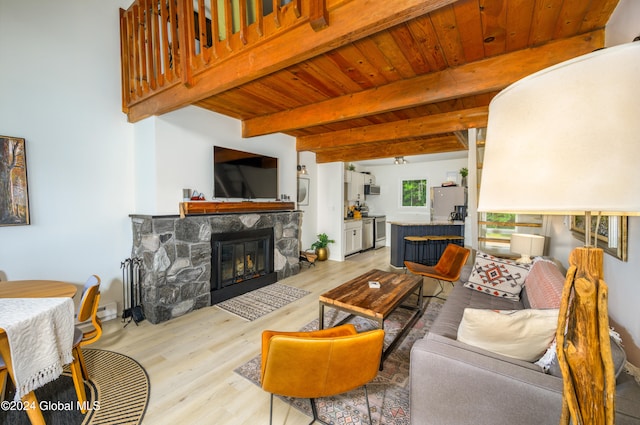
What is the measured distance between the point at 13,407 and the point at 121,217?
1.87 m

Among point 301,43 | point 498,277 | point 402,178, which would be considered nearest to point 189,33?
point 301,43

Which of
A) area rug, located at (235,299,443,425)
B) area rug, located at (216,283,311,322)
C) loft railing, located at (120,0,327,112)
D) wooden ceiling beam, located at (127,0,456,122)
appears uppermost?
loft railing, located at (120,0,327,112)

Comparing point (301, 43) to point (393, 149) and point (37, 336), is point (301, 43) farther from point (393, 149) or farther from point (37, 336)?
point (393, 149)

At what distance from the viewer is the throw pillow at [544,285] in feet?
5.98

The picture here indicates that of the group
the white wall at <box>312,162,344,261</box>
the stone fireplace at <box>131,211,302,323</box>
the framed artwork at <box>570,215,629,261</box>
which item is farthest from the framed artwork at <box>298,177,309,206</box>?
the framed artwork at <box>570,215,629,261</box>

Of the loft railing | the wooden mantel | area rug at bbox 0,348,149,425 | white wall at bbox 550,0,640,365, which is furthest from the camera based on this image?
the wooden mantel

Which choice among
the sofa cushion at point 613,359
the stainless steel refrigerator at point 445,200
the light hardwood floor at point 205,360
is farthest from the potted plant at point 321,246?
the sofa cushion at point 613,359

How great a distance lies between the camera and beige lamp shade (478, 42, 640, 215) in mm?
528

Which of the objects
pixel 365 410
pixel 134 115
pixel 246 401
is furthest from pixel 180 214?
pixel 365 410

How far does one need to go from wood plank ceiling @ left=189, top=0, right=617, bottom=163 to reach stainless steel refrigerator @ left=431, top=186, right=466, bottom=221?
10.6ft

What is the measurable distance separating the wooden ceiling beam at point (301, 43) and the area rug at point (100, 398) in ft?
7.67

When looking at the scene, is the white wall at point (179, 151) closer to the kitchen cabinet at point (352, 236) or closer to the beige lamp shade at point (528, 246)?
the kitchen cabinet at point (352, 236)

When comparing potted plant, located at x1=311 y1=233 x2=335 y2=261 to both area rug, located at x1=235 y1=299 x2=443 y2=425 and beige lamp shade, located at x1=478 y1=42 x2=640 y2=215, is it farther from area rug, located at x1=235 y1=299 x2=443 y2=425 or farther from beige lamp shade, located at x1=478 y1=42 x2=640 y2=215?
beige lamp shade, located at x1=478 y1=42 x2=640 y2=215

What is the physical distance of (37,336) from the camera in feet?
4.86
